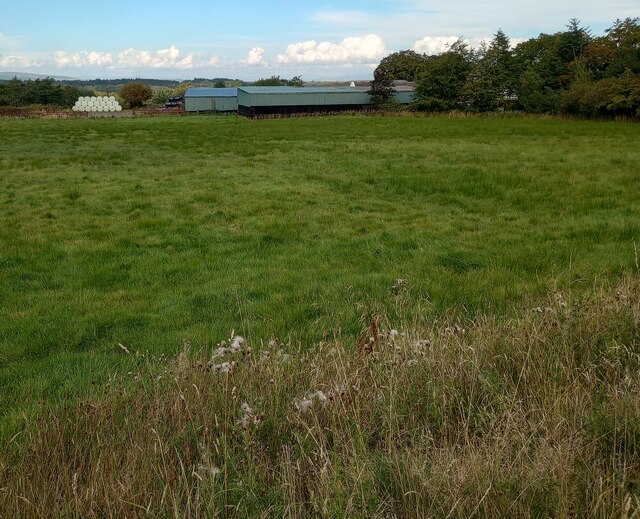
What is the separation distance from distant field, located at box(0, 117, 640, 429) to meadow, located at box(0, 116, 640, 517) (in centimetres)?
5

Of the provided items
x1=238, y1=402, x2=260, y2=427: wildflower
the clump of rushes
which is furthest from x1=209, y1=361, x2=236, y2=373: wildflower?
x1=238, y1=402, x2=260, y2=427: wildflower

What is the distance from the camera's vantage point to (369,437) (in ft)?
12.7

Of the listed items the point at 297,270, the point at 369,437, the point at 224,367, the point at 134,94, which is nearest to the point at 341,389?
the point at 369,437

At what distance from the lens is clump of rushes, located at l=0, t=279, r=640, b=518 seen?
10.1ft

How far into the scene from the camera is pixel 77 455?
377cm

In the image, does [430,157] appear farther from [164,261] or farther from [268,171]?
[164,261]

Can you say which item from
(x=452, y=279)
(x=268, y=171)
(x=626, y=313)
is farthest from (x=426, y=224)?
(x=268, y=171)

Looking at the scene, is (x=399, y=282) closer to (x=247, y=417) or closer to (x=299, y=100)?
(x=247, y=417)

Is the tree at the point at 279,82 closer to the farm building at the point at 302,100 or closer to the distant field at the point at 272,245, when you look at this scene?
the farm building at the point at 302,100

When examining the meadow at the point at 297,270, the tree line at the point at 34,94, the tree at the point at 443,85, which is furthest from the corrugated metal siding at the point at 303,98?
the meadow at the point at 297,270

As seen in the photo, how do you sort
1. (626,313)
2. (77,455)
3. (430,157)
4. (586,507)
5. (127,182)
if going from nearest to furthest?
(586,507) → (77,455) → (626,313) → (127,182) → (430,157)

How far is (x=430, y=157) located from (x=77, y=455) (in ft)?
73.1

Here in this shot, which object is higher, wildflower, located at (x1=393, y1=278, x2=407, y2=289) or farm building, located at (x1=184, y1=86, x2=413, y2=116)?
farm building, located at (x1=184, y1=86, x2=413, y2=116)

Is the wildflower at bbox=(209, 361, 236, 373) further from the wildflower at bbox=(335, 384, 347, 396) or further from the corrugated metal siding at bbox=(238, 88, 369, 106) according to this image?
the corrugated metal siding at bbox=(238, 88, 369, 106)
